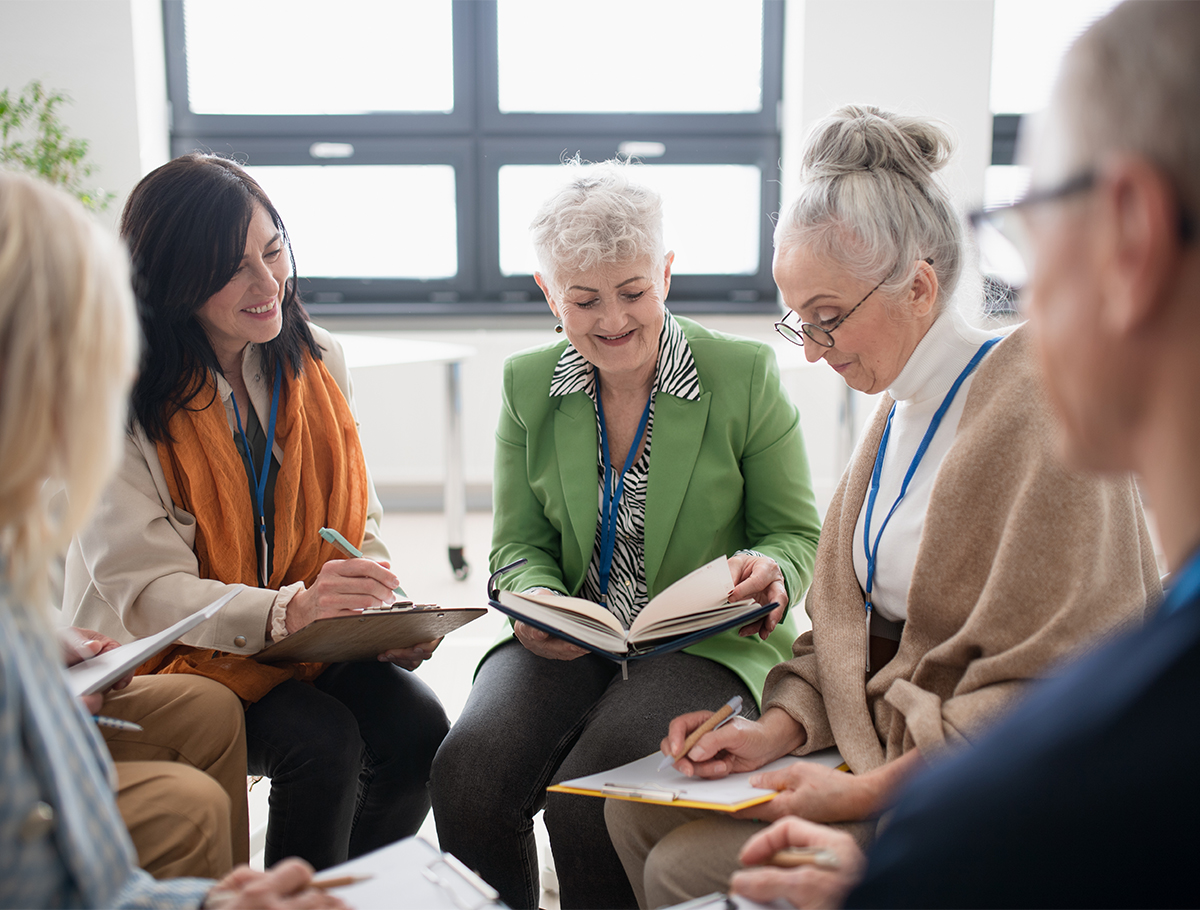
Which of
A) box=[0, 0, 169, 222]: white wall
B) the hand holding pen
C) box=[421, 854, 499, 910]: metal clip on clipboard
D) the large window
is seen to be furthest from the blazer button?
box=[0, 0, 169, 222]: white wall

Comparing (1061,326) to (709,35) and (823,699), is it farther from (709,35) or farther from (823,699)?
(709,35)

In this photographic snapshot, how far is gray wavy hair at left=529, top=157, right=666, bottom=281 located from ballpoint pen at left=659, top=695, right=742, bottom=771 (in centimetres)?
80

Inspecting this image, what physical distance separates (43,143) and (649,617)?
383 cm

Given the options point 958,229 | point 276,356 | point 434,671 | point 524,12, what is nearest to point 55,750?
point 276,356

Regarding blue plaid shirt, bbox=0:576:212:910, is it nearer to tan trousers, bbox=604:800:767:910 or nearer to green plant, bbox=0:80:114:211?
tan trousers, bbox=604:800:767:910

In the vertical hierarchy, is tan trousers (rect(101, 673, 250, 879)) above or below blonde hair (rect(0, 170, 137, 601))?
below

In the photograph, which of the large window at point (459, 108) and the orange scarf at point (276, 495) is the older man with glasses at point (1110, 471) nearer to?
the orange scarf at point (276, 495)

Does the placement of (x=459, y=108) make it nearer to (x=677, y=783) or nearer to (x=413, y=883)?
(x=677, y=783)

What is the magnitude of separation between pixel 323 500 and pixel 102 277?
3.31 feet

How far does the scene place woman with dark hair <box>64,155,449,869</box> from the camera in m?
1.47

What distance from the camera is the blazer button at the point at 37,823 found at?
0.67 m

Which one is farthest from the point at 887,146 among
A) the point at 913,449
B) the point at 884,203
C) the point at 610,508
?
the point at 610,508

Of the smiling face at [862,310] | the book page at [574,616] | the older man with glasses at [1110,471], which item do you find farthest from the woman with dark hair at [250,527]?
the older man with glasses at [1110,471]

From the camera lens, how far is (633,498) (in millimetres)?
1668
